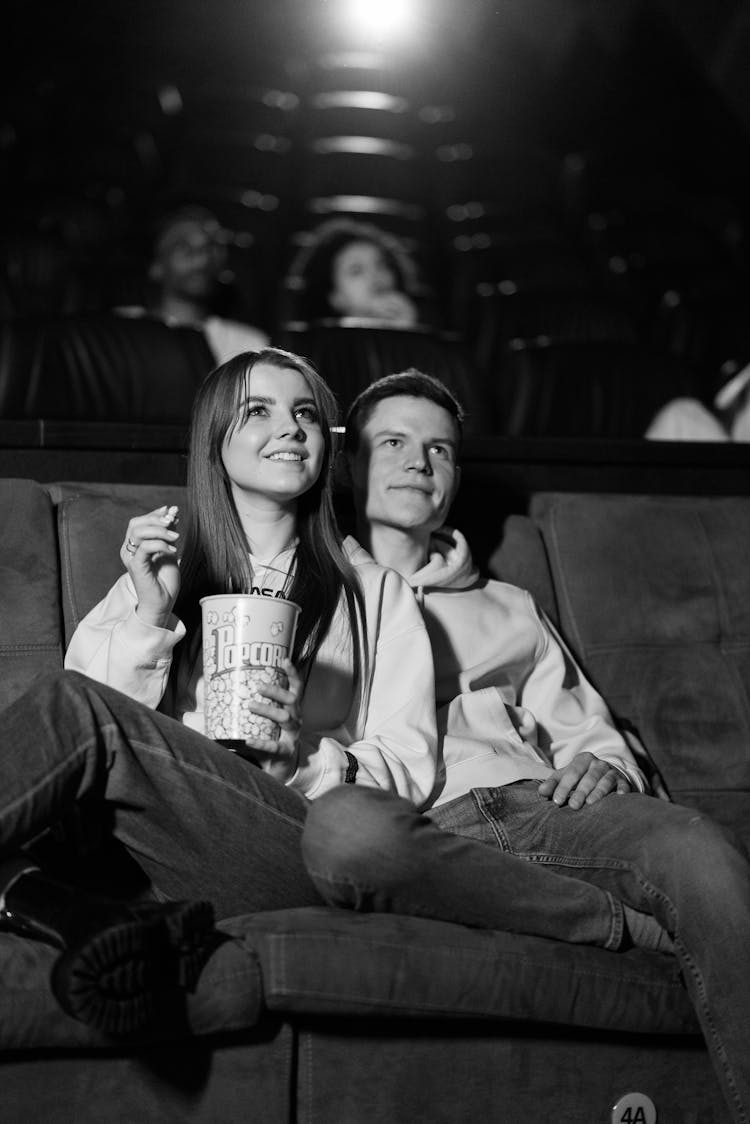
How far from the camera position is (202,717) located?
126 cm

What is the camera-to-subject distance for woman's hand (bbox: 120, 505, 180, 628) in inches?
45.5

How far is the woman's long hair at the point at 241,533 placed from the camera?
1.33 meters

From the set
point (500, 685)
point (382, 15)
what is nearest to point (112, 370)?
point (500, 685)

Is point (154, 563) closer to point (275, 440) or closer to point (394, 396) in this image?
point (275, 440)

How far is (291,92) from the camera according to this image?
5289mm

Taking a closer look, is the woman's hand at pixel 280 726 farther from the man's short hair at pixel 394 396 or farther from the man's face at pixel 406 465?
the man's short hair at pixel 394 396

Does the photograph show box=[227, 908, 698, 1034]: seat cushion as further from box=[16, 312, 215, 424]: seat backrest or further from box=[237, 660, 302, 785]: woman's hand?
box=[16, 312, 215, 424]: seat backrest

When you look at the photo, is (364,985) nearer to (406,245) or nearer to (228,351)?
(228,351)

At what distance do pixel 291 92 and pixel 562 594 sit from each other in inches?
167

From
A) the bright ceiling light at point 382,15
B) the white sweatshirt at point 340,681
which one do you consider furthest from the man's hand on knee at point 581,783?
the bright ceiling light at point 382,15

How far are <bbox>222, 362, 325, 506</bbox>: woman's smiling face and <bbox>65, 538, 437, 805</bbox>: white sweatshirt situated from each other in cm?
9

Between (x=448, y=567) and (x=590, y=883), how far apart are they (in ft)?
1.53

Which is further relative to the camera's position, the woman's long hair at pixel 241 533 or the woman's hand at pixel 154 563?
the woman's long hair at pixel 241 533

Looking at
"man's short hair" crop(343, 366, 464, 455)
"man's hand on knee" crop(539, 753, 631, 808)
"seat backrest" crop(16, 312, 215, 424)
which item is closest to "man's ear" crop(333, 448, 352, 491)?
"man's short hair" crop(343, 366, 464, 455)
